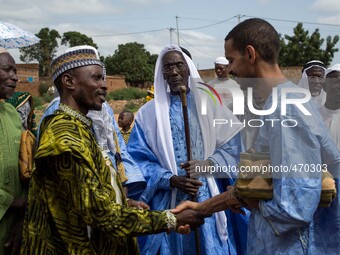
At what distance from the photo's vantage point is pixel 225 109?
420 centimetres

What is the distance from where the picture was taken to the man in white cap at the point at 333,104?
467 cm

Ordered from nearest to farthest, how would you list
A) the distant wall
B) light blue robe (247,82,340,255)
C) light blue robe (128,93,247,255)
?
light blue robe (247,82,340,255) < light blue robe (128,93,247,255) < the distant wall

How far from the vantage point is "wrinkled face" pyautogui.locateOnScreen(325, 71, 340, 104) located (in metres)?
5.03

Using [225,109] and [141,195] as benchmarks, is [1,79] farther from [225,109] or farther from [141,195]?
[225,109]

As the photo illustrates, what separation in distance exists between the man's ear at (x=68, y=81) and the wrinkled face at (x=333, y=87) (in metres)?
3.47

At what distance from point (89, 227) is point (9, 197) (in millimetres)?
890


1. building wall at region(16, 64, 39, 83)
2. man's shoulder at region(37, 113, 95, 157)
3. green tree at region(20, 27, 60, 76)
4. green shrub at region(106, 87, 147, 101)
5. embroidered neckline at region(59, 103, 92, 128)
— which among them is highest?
green tree at region(20, 27, 60, 76)

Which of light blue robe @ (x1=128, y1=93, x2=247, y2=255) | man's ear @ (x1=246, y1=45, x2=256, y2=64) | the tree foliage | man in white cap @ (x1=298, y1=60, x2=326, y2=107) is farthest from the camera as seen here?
the tree foliage

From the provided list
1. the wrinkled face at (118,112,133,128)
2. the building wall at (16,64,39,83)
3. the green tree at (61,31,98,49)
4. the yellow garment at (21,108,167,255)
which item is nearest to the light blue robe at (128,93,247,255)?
the yellow garment at (21,108,167,255)

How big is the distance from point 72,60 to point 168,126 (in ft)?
5.26

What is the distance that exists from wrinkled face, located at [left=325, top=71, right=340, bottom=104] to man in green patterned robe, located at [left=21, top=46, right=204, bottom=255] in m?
3.20

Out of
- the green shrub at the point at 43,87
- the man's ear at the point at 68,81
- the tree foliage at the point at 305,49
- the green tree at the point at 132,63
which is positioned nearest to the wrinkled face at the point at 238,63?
the man's ear at the point at 68,81

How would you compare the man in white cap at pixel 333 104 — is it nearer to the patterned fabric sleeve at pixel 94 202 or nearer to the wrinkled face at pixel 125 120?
the patterned fabric sleeve at pixel 94 202

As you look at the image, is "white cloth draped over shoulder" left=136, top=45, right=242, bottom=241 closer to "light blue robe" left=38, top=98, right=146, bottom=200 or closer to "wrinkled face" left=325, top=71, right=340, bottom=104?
"light blue robe" left=38, top=98, right=146, bottom=200
